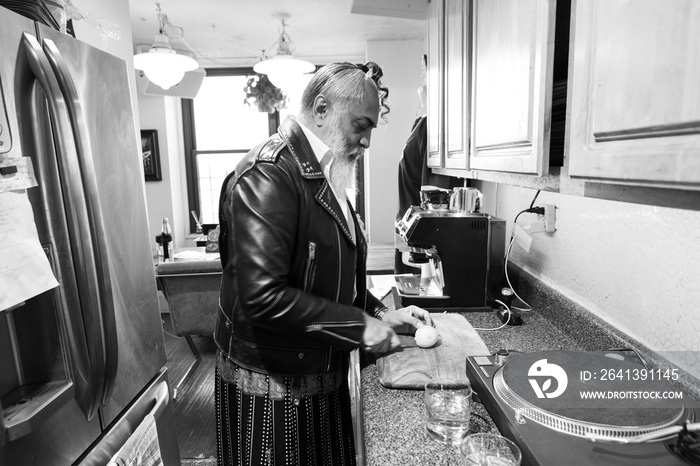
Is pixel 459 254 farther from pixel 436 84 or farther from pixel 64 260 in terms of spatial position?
pixel 64 260

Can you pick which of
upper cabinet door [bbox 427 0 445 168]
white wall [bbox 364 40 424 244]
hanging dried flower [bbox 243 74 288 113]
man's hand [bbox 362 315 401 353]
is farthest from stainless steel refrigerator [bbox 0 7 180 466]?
white wall [bbox 364 40 424 244]

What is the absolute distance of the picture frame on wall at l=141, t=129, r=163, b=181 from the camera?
5301 mm

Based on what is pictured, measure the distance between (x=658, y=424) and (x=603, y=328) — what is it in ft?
2.13

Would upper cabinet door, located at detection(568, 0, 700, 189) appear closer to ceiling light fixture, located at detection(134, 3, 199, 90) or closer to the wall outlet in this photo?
the wall outlet

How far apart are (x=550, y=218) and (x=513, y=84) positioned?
88 centimetres

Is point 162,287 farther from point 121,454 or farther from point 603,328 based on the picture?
point 603,328

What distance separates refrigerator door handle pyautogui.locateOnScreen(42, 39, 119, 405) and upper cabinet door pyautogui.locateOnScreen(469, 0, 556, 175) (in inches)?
38.8

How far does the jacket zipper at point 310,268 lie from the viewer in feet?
3.90

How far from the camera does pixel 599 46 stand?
684 millimetres

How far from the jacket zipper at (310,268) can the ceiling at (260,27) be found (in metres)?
2.70

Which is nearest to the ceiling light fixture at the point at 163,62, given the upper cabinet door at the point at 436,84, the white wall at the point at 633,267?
the upper cabinet door at the point at 436,84

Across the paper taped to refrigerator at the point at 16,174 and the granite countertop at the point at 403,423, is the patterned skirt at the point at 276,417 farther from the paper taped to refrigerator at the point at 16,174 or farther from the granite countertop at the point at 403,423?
the paper taped to refrigerator at the point at 16,174

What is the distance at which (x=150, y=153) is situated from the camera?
5324mm

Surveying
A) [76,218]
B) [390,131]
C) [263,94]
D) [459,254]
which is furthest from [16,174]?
[390,131]
